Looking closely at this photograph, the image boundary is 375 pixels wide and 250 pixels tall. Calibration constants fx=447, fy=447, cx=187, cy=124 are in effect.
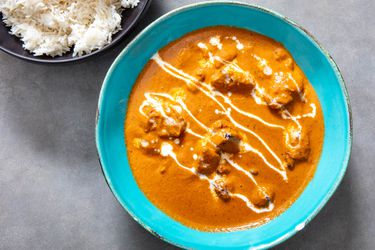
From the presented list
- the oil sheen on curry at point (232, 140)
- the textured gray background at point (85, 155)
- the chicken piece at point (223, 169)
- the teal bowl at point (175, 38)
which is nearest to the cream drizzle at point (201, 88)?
the oil sheen on curry at point (232, 140)

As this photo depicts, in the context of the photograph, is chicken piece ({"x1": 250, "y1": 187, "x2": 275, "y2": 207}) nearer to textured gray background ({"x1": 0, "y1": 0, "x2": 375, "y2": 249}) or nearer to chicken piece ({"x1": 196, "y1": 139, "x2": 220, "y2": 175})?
chicken piece ({"x1": 196, "y1": 139, "x2": 220, "y2": 175})

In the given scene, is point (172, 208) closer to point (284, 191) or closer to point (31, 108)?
point (284, 191)

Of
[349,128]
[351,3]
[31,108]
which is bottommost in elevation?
[31,108]

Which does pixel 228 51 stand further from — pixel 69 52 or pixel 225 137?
pixel 69 52

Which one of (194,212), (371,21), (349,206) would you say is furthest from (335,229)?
(371,21)

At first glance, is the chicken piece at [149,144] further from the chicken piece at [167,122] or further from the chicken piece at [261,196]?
the chicken piece at [261,196]

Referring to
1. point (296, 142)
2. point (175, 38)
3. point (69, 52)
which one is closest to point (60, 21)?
point (69, 52)
